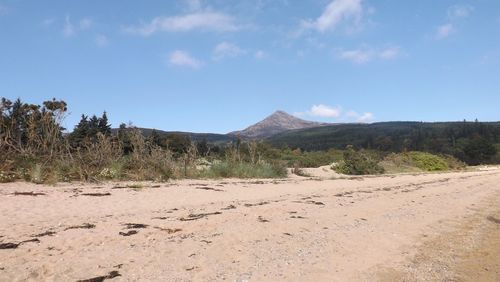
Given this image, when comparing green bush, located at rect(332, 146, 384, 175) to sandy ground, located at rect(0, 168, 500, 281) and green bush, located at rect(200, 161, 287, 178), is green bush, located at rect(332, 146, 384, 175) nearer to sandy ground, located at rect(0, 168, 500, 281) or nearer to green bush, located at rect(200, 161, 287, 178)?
green bush, located at rect(200, 161, 287, 178)

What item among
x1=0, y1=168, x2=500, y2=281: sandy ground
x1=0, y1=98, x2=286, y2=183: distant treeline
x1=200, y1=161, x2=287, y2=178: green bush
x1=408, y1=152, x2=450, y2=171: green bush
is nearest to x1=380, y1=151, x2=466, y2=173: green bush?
x1=408, y1=152, x2=450, y2=171: green bush

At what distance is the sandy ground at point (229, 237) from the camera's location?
5.71 meters

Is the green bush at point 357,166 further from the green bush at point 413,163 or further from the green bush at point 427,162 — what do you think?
the green bush at point 427,162

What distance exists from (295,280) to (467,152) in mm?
72835

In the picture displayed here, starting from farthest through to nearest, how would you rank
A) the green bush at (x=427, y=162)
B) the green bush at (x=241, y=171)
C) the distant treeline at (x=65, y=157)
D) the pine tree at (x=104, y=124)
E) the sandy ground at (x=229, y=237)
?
1. the green bush at (x=427, y=162)
2. the pine tree at (x=104, y=124)
3. the green bush at (x=241, y=171)
4. the distant treeline at (x=65, y=157)
5. the sandy ground at (x=229, y=237)

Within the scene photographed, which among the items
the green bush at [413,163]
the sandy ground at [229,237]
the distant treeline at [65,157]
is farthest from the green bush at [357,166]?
the sandy ground at [229,237]

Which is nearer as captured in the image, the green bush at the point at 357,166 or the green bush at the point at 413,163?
the green bush at the point at 357,166

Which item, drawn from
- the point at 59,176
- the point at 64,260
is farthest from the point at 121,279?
the point at 59,176

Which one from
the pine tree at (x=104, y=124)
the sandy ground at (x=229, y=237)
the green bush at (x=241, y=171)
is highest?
the pine tree at (x=104, y=124)

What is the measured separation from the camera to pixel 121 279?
17.0 ft

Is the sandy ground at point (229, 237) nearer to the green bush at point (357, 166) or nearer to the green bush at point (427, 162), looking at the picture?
the green bush at point (357, 166)

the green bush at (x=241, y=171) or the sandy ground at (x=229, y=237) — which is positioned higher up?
the green bush at (x=241, y=171)

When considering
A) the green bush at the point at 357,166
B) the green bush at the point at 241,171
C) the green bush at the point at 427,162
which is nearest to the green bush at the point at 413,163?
the green bush at the point at 427,162

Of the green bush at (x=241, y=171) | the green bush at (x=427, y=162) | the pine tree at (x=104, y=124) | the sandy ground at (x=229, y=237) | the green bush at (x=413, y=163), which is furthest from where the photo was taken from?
the green bush at (x=427, y=162)
